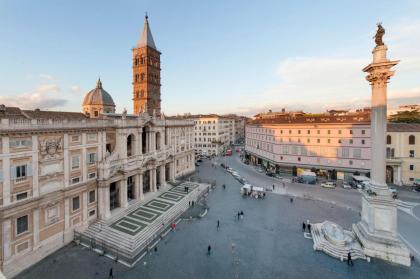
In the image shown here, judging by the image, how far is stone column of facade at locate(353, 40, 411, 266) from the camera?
20438 mm

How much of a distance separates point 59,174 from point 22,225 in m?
5.17

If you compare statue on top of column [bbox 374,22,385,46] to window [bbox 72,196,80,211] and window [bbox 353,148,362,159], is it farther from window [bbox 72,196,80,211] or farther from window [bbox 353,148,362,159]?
Result: window [bbox 72,196,80,211]

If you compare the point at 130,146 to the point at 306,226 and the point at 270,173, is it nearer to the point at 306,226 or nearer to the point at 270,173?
the point at 306,226

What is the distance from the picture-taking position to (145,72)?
166 feet

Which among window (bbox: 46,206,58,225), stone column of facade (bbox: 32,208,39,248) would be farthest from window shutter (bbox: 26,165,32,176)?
window (bbox: 46,206,58,225)

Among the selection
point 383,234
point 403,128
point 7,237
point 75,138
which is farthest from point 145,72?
point 403,128

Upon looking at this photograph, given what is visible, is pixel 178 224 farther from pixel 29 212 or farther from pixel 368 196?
pixel 368 196

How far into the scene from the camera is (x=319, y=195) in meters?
37.0

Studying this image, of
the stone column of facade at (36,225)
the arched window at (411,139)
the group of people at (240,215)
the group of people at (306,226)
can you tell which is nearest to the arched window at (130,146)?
the stone column of facade at (36,225)

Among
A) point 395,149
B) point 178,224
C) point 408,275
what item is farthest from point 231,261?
point 395,149

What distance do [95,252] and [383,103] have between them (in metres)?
32.8

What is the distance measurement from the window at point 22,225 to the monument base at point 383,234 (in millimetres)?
32213

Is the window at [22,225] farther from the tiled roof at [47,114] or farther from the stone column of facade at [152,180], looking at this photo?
the stone column of facade at [152,180]

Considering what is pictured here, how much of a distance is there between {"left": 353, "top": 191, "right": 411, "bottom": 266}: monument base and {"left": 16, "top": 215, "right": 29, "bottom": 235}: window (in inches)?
1268
